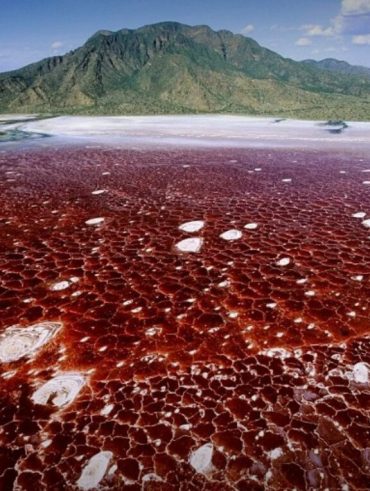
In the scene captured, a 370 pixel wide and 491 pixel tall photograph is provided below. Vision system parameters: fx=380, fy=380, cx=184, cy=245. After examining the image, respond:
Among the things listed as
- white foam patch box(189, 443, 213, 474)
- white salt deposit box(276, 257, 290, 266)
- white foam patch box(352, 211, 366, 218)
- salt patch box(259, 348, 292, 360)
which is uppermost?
salt patch box(259, 348, 292, 360)

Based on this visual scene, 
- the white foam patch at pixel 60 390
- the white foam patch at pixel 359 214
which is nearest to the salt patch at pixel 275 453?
the white foam patch at pixel 60 390

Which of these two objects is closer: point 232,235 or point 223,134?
point 232,235

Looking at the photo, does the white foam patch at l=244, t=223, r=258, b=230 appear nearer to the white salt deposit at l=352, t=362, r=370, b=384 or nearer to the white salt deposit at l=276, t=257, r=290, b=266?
the white salt deposit at l=276, t=257, r=290, b=266

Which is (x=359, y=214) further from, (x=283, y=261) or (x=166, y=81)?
(x=166, y=81)

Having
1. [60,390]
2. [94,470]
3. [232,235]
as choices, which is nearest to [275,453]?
[94,470]

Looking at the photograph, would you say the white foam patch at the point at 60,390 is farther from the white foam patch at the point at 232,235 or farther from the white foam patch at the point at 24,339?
the white foam patch at the point at 232,235

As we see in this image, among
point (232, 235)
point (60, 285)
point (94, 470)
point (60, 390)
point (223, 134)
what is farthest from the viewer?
point (223, 134)

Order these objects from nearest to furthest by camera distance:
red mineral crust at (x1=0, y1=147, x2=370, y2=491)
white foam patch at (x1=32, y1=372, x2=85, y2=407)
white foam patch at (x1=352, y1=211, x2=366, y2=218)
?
red mineral crust at (x1=0, y1=147, x2=370, y2=491), white foam patch at (x1=32, y1=372, x2=85, y2=407), white foam patch at (x1=352, y1=211, x2=366, y2=218)

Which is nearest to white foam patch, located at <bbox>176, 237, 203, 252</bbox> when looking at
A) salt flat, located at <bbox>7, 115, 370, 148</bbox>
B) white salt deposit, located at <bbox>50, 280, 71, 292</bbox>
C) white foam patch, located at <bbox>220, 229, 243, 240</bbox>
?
white foam patch, located at <bbox>220, 229, 243, 240</bbox>
